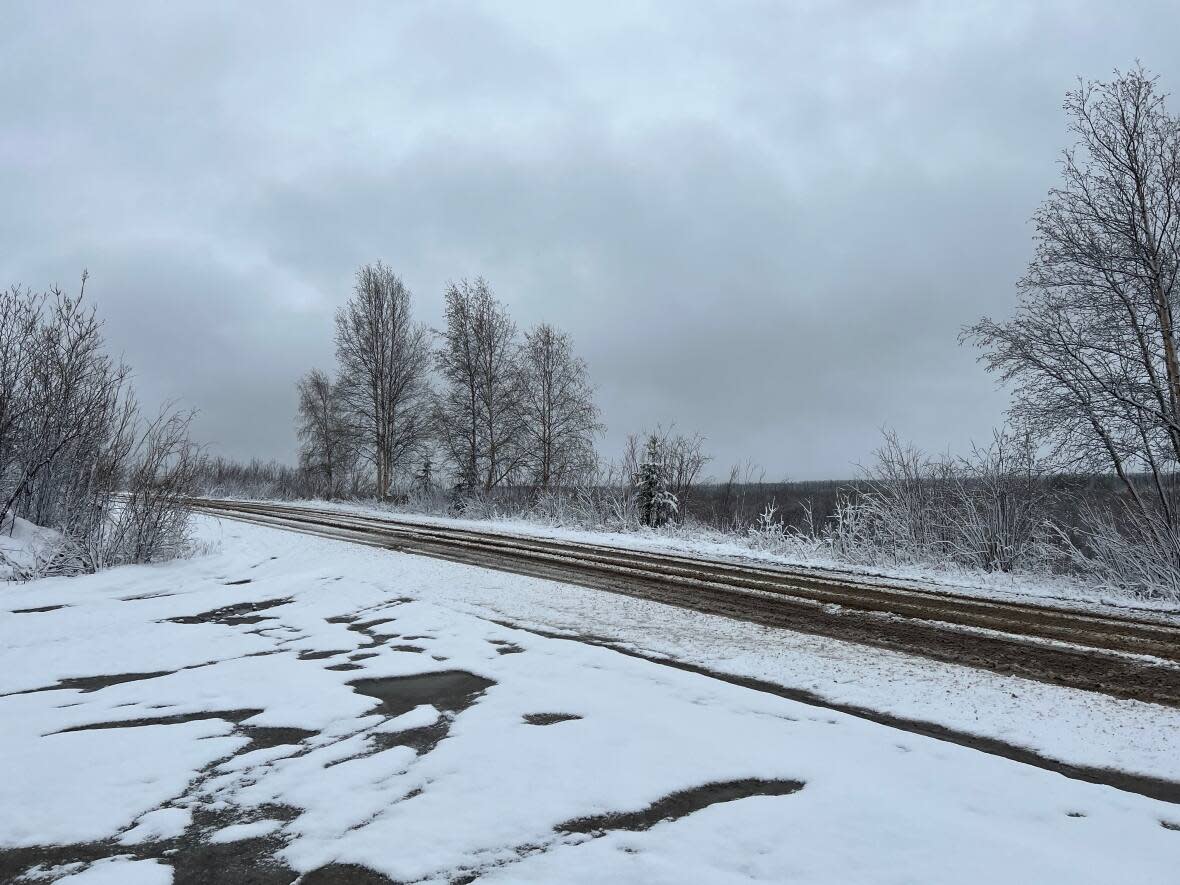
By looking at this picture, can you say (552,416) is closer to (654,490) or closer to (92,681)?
(654,490)

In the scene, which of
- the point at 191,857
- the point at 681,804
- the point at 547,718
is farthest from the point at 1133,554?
the point at 191,857

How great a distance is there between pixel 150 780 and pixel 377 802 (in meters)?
1.13

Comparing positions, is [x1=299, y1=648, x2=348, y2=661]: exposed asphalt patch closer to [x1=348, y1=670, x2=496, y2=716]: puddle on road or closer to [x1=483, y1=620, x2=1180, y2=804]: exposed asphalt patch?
[x1=348, y1=670, x2=496, y2=716]: puddle on road

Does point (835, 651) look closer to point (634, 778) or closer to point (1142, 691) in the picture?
point (1142, 691)

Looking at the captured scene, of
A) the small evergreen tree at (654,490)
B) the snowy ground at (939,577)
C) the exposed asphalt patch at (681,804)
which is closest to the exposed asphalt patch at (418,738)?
the exposed asphalt patch at (681,804)

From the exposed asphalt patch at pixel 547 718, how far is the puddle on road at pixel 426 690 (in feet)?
1.47

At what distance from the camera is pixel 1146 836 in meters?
2.30

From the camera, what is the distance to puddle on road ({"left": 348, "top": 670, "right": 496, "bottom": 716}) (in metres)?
3.82

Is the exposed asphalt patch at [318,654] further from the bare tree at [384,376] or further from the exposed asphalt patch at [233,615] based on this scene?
the bare tree at [384,376]

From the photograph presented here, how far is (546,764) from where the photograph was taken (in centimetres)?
293

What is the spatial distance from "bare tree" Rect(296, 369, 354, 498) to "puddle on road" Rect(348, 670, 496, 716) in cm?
2983

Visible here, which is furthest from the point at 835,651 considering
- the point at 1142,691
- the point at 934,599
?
the point at 934,599

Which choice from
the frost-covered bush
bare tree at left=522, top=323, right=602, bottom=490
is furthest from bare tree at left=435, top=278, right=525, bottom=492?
the frost-covered bush

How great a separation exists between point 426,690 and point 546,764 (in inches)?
57.5
